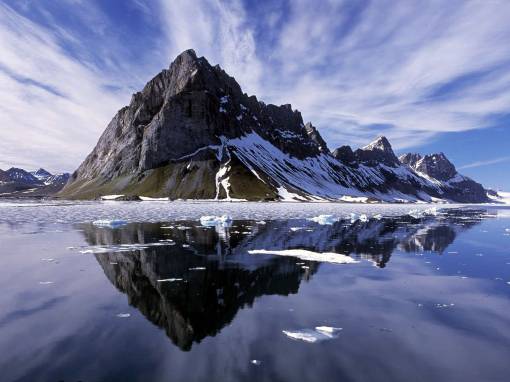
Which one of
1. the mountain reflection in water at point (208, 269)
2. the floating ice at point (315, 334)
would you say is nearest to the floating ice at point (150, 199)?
the mountain reflection in water at point (208, 269)

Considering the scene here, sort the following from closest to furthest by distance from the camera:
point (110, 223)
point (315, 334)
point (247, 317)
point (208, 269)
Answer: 1. point (315, 334)
2. point (247, 317)
3. point (208, 269)
4. point (110, 223)

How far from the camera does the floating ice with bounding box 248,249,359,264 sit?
2311 cm

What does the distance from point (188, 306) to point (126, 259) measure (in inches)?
397

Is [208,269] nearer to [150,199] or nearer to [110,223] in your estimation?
[110,223]

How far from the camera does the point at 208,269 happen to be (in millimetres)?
19922

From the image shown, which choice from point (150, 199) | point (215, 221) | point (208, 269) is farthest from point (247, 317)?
point (150, 199)

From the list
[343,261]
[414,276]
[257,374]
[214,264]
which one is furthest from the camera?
[343,261]

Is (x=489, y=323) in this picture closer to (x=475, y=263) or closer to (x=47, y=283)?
(x=475, y=263)

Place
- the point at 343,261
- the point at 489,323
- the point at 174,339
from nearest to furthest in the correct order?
the point at 174,339 < the point at 489,323 < the point at 343,261

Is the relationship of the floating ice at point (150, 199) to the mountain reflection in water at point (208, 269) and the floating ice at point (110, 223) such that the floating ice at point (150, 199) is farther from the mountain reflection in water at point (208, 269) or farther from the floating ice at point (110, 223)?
the mountain reflection in water at point (208, 269)

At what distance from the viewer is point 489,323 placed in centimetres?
1255

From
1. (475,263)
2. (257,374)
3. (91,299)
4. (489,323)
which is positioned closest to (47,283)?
(91,299)

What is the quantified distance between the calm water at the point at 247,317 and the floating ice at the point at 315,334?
0.04 m

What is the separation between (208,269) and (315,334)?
32.1 ft
